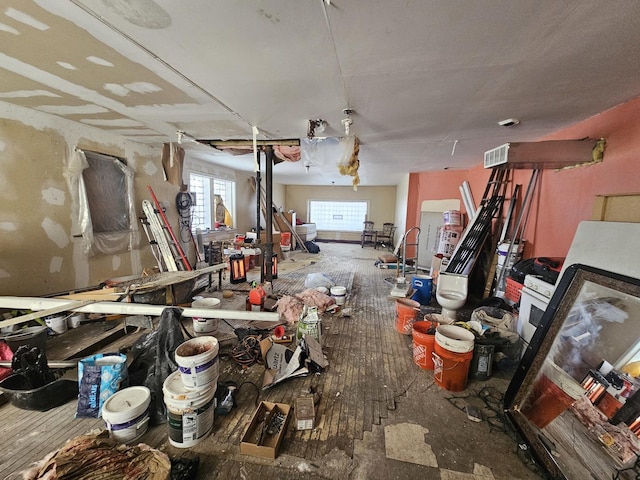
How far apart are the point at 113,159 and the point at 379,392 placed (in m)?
4.40

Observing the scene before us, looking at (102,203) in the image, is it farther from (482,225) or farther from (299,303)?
(482,225)

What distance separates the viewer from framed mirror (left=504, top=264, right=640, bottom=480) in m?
1.25

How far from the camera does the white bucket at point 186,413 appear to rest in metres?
1.36

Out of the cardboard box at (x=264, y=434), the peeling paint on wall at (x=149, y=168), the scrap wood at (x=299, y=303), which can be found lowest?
the cardboard box at (x=264, y=434)

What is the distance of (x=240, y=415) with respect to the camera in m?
1.65

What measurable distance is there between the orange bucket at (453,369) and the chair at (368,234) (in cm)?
701

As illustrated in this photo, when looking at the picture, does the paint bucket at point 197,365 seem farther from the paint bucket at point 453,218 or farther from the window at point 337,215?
the window at point 337,215

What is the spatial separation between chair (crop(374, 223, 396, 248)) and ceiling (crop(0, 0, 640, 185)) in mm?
6157

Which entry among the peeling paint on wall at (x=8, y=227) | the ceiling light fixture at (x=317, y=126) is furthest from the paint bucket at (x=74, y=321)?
the ceiling light fixture at (x=317, y=126)

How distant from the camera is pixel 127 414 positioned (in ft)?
4.37

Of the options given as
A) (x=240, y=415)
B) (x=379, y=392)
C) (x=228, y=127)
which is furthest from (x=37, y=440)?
(x=228, y=127)

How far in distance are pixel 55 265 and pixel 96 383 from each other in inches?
85.7

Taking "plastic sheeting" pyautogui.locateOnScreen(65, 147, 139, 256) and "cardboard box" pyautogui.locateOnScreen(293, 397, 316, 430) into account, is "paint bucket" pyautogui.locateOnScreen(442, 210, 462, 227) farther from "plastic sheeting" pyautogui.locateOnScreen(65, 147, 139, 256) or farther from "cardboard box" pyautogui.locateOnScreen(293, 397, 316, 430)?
"plastic sheeting" pyautogui.locateOnScreen(65, 147, 139, 256)

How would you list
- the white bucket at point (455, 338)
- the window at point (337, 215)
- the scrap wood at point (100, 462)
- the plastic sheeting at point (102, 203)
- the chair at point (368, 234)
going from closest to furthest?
the scrap wood at point (100, 462) < the white bucket at point (455, 338) < the plastic sheeting at point (102, 203) < the chair at point (368, 234) < the window at point (337, 215)
